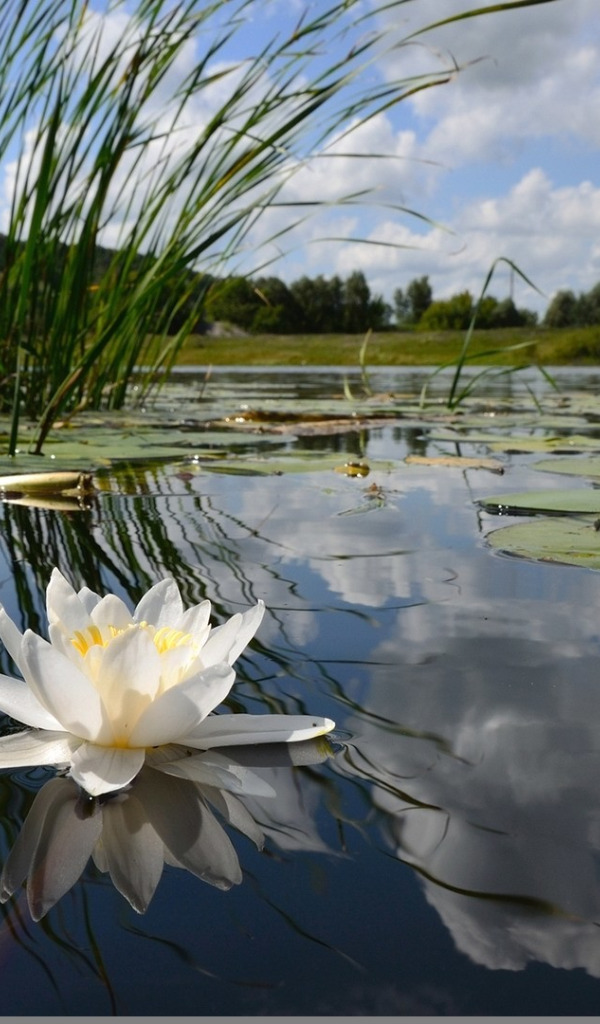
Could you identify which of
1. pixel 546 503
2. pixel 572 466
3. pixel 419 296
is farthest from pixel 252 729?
pixel 419 296

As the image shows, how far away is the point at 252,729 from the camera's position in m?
0.53

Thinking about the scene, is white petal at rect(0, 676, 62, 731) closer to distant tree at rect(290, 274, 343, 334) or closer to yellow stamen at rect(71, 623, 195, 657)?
yellow stamen at rect(71, 623, 195, 657)

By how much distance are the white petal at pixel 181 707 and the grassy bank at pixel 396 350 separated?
18.9m

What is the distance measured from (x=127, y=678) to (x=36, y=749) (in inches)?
3.1

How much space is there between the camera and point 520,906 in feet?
1.24

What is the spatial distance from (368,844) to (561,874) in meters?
0.09

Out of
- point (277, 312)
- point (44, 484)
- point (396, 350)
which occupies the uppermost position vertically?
point (277, 312)

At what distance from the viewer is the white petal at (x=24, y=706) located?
53 cm

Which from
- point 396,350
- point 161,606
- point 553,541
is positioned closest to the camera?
point 161,606

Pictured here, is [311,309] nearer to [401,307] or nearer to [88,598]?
[401,307]

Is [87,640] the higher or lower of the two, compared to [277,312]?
lower

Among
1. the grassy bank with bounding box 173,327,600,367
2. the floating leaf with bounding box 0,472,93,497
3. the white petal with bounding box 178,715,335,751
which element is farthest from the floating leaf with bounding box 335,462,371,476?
the grassy bank with bounding box 173,327,600,367

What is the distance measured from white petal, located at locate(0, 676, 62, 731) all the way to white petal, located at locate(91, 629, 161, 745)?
4 centimetres

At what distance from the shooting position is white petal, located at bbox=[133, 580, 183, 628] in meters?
0.63
